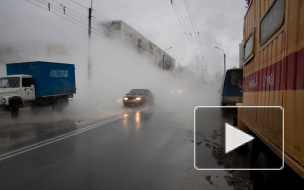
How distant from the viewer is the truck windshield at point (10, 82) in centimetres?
1115

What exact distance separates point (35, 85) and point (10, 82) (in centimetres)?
125

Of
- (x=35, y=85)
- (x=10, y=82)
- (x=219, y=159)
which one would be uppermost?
(x=10, y=82)

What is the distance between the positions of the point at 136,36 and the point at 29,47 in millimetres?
31444

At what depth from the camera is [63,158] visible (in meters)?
4.77

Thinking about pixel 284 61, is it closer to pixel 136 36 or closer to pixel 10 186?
pixel 10 186

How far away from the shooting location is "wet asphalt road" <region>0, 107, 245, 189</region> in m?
3.60

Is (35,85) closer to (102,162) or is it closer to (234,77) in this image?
(102,162)

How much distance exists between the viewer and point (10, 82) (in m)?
11.3

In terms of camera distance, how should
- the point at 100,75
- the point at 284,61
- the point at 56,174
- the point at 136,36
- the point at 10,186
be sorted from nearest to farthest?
the point at 284,61 → the point at 10,186 → the point at 56,174 → the point at 100,75 → the point at 136,36

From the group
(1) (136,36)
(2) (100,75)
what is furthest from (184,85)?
(2) (100,75)
